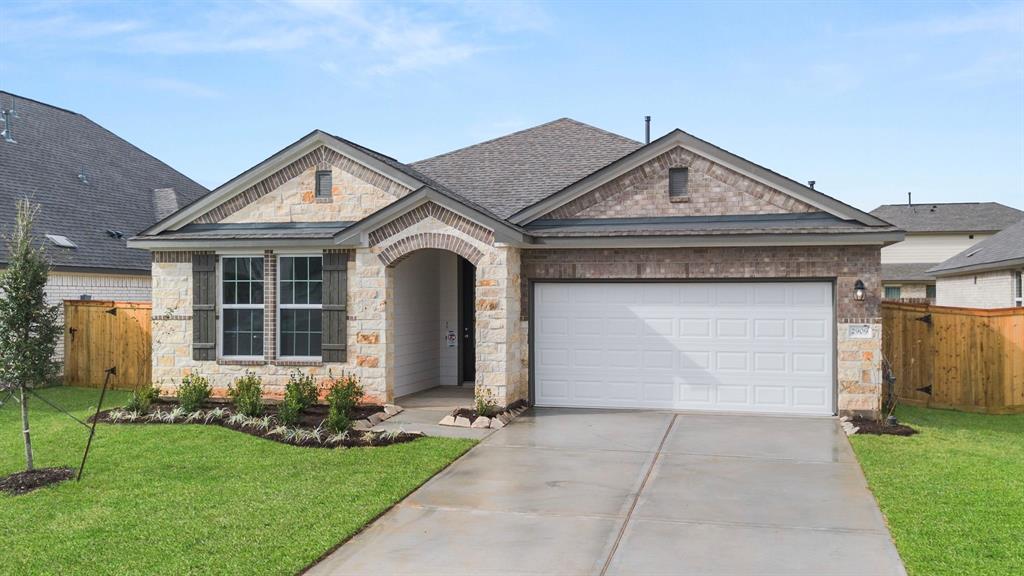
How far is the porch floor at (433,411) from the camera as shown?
442 inches

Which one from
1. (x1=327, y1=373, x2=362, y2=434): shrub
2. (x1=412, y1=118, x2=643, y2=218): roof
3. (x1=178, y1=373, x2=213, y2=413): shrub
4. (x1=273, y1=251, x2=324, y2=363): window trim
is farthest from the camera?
(x1=412, y1=118, x2=643, y2=218): roof

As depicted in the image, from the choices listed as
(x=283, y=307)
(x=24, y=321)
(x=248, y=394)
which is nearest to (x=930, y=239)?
(x=283, y=307)

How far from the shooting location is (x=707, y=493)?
8.08 metres

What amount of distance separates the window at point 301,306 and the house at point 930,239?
30.9 m

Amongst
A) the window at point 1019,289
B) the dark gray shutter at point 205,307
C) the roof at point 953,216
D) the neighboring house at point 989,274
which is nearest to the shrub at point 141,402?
the dark gray shutter at point 205,307

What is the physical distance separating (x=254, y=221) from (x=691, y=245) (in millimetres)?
7664

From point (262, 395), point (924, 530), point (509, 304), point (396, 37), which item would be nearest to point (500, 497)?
point (924, 530)

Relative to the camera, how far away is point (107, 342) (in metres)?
16.4

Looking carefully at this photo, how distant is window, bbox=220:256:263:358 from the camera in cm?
1370

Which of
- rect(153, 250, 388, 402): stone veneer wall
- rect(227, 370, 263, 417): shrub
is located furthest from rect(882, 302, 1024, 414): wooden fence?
rect(227, 370, 263, 417): shrub

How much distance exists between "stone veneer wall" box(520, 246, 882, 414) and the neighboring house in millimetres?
8843

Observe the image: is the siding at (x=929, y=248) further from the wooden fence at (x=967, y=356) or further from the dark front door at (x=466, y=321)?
the dark front door at (x=466, y=321)

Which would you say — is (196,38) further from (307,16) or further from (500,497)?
(500,497)

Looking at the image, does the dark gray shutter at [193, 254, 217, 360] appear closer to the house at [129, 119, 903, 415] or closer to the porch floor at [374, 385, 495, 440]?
the house at [129, 119, 903, 415]
